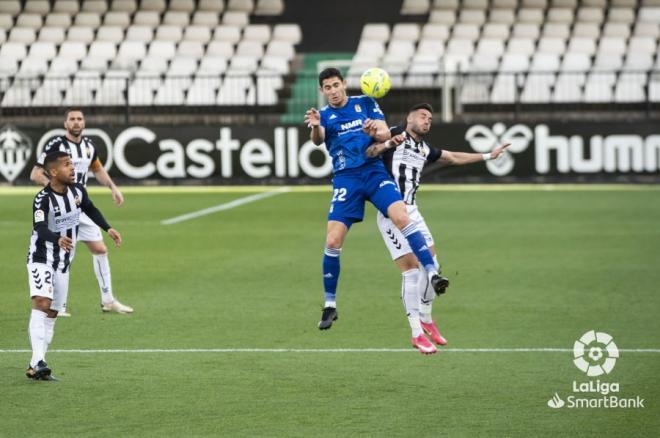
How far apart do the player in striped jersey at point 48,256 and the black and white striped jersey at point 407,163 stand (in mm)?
2968

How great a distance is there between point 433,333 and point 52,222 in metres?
3.54

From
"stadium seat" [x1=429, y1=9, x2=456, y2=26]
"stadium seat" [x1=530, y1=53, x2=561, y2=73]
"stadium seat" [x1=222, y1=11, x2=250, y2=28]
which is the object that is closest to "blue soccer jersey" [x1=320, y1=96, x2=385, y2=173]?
"stadium seat" [x1=530, y1=53, x2=561, y2=73]

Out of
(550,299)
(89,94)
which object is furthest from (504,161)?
(550,299)

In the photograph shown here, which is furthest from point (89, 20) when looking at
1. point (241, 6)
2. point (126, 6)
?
point (241, 6)

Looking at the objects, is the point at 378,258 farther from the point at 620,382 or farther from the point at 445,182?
the point at 445,182

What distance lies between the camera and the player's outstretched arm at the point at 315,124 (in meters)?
11.4

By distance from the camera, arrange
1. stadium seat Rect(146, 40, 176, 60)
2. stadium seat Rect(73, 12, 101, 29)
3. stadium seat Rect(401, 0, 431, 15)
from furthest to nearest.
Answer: stadium seat Rect(401, 0, 431, 15) → stadium seat Rect(73, 12, 101, 29) → stadium seat Rect(146, 40, 176, 60)

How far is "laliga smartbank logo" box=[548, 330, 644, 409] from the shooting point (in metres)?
9.44

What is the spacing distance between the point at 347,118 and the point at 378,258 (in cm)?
671

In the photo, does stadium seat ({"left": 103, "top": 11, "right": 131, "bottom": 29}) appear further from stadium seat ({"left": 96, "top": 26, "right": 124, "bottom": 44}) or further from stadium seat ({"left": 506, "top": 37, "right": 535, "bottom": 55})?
stadium seat ({"left": 506, "top": 37, "right": 535, "bottom": 55})

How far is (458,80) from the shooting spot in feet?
103

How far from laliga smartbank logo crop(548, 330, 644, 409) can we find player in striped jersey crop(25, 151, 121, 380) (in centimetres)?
385

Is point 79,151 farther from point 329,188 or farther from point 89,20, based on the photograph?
point 89,20

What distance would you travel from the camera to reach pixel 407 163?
1191 cm
